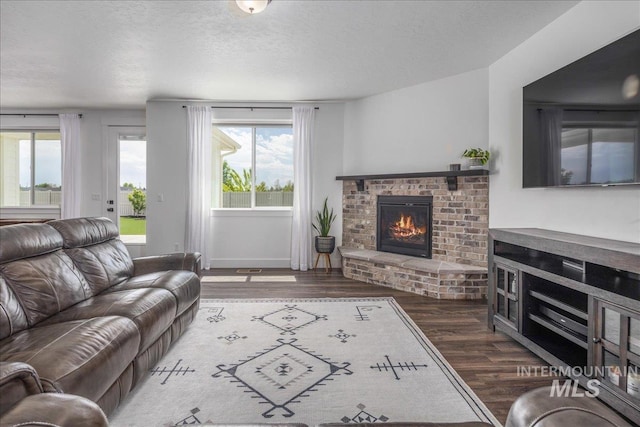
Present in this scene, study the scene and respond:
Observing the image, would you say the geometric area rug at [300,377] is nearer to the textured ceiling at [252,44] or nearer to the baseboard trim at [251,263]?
the baseboard trim at [251,263]

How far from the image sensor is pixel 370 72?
435 cm

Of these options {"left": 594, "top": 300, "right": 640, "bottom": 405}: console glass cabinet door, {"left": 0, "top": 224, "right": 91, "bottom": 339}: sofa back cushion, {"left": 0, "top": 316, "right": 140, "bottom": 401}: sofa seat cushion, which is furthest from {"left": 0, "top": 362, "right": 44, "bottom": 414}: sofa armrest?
{"left": 594, "top": 300, "right": 640, "bottom": 405}: console glass cabinet door

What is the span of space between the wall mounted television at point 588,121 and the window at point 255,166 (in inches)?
142

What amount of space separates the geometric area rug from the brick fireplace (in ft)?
3.21

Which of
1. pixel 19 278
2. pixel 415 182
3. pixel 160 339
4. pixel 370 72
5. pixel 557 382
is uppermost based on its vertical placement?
pixel 370 72

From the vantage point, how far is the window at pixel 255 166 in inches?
232

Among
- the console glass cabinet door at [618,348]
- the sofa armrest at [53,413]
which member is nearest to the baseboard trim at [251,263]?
the console glass cabinet door at [618,348]

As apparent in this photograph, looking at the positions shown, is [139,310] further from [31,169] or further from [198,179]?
[31,169]

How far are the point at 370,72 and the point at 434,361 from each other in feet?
10.7

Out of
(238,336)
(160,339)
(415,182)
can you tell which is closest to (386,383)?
(238,336)

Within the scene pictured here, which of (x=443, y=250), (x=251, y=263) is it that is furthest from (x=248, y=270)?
(x=443, y=250)

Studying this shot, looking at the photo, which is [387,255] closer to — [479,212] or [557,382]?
[479,212]

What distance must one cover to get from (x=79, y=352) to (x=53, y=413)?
877 millimetres

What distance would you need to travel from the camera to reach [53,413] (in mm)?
807
